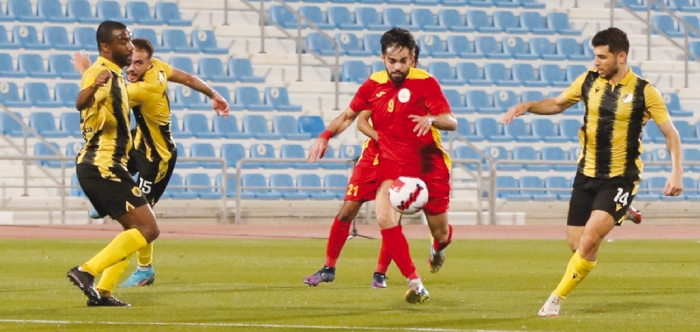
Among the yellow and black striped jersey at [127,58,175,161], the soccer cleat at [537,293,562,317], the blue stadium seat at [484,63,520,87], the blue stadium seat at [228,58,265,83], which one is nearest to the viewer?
the soccer cleat at [537,293,562,317]

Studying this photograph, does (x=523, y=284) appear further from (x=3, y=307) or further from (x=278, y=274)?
(x=3, y=307)

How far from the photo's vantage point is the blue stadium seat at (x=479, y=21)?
30.8 m

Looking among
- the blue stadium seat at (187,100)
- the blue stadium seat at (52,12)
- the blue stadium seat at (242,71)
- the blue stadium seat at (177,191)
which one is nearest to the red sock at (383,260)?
the blue stadium seat at (177,191)

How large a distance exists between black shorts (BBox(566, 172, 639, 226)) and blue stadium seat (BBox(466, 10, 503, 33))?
21185 millimetres

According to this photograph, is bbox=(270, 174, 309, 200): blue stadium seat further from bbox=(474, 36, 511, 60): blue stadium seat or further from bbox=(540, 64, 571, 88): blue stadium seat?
bbox=(540, 64, 571, 88): blue stadium seat

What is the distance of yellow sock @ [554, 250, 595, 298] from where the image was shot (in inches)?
357

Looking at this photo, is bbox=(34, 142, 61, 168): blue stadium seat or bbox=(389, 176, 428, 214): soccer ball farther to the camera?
bbox=(34, 142, 61, 168): blue stadium seat

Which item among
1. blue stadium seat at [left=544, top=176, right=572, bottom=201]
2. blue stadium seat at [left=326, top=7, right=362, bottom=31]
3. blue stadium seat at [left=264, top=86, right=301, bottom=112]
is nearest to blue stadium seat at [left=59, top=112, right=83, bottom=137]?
blue stadium seat at [left=264, top=86, right=301, bottom=112]

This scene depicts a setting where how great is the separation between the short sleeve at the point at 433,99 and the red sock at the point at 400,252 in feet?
3.48

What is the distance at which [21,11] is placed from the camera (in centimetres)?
2772

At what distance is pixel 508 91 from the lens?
2941cm

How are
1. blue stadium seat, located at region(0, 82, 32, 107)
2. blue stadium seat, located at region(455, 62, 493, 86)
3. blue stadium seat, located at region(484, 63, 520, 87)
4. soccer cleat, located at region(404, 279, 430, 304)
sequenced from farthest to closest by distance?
1. blue stadium seat, located at region(484, 63, 520, 87)
2. blue stadium seat, located at region(455, 62, 493, 86)
3. blue stadium seat, located at region(0, 82, 32, 107)
4. soccer cleat, located at region(404, 279, 430, 304)

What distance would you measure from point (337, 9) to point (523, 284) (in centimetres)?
1855

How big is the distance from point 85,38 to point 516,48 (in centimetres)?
1000
